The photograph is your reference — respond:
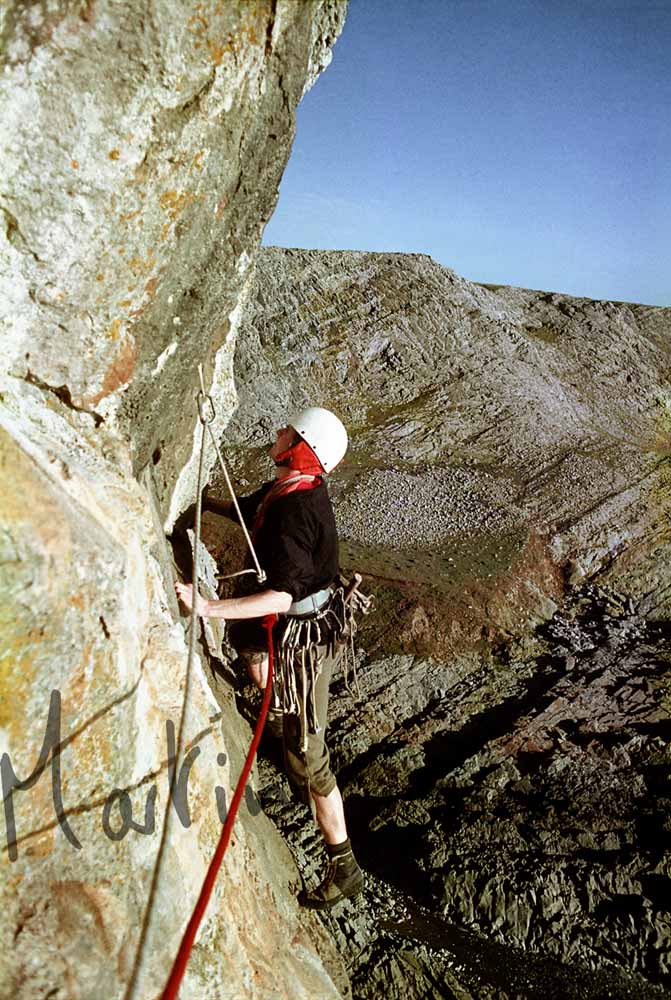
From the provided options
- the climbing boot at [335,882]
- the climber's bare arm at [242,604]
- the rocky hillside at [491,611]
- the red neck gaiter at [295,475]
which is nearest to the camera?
the climber's bare arm at [242,604]

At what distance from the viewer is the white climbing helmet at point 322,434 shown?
3791 millimetres

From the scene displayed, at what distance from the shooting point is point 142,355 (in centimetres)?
296

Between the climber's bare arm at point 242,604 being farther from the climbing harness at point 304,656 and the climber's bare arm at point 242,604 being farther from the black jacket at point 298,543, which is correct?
the climbing harness at point 304,656

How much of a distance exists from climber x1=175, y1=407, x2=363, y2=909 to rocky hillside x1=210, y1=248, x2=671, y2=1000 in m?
0.89

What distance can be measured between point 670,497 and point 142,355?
9.35 meters

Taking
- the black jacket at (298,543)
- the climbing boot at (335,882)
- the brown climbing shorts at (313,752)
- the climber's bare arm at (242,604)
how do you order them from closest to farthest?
the climber's bare arm at (242,604) → the black jacket at (298,543) → the brown climbing shorts at (313,752) → the climbing boot at (335,882)

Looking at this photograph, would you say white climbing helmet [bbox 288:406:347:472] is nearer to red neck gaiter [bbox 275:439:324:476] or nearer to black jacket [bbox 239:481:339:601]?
red neck gaiter [bbox 275:439:324:476]

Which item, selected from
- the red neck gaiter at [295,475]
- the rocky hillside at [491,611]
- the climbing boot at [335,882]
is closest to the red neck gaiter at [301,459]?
the red neck gaiter at [295,475]

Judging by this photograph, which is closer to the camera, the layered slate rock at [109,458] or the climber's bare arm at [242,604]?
the layered slate rock at [109,458]

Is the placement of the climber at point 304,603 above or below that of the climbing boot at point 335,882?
above

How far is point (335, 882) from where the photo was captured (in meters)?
4.18

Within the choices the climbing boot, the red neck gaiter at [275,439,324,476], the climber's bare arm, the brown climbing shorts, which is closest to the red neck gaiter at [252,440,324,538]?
the red neck gaiter at [275,439,324,476]

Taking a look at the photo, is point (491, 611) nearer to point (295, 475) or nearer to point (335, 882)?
point (335, 882)

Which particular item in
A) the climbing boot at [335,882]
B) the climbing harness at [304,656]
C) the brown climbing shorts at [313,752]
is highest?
the climbing harness at [304,656]
